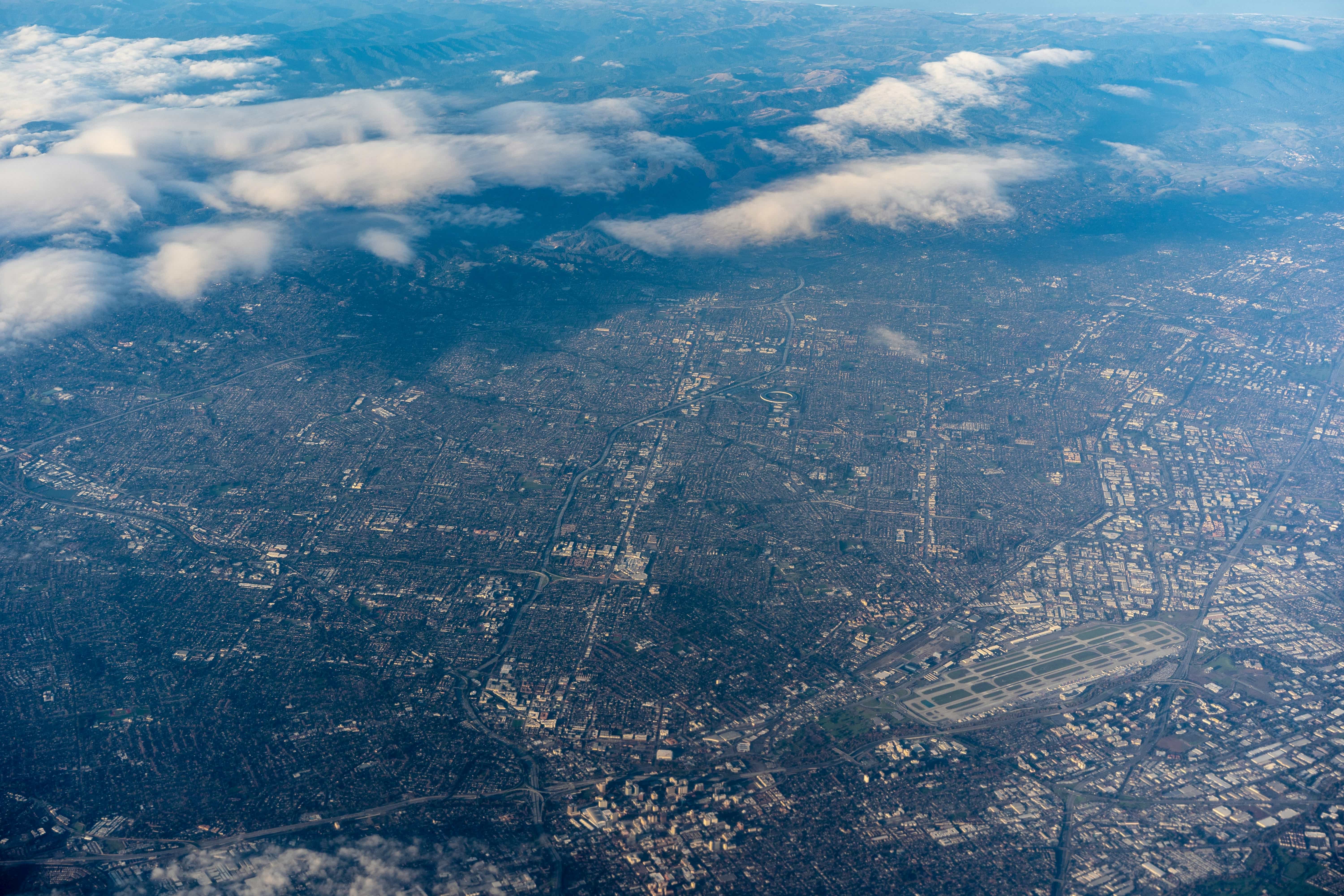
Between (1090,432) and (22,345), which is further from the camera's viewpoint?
(22,345)

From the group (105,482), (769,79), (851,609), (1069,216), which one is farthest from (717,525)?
(769,79)

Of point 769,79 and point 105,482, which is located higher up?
point 769,79

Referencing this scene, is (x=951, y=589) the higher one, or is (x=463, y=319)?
(x=463, y=319)

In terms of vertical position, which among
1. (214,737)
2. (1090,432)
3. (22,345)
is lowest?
(1090,432)

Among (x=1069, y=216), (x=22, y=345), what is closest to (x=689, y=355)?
(x=22, y=345)

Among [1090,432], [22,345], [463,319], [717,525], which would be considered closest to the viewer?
[717,525]

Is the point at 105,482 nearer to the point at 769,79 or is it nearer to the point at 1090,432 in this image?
the point at 1090,432

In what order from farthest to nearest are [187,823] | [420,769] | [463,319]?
[463,319] → [420,769] → [187,823]

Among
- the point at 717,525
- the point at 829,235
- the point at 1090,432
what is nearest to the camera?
the point at 717,525

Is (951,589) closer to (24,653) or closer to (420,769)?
(420,769)
